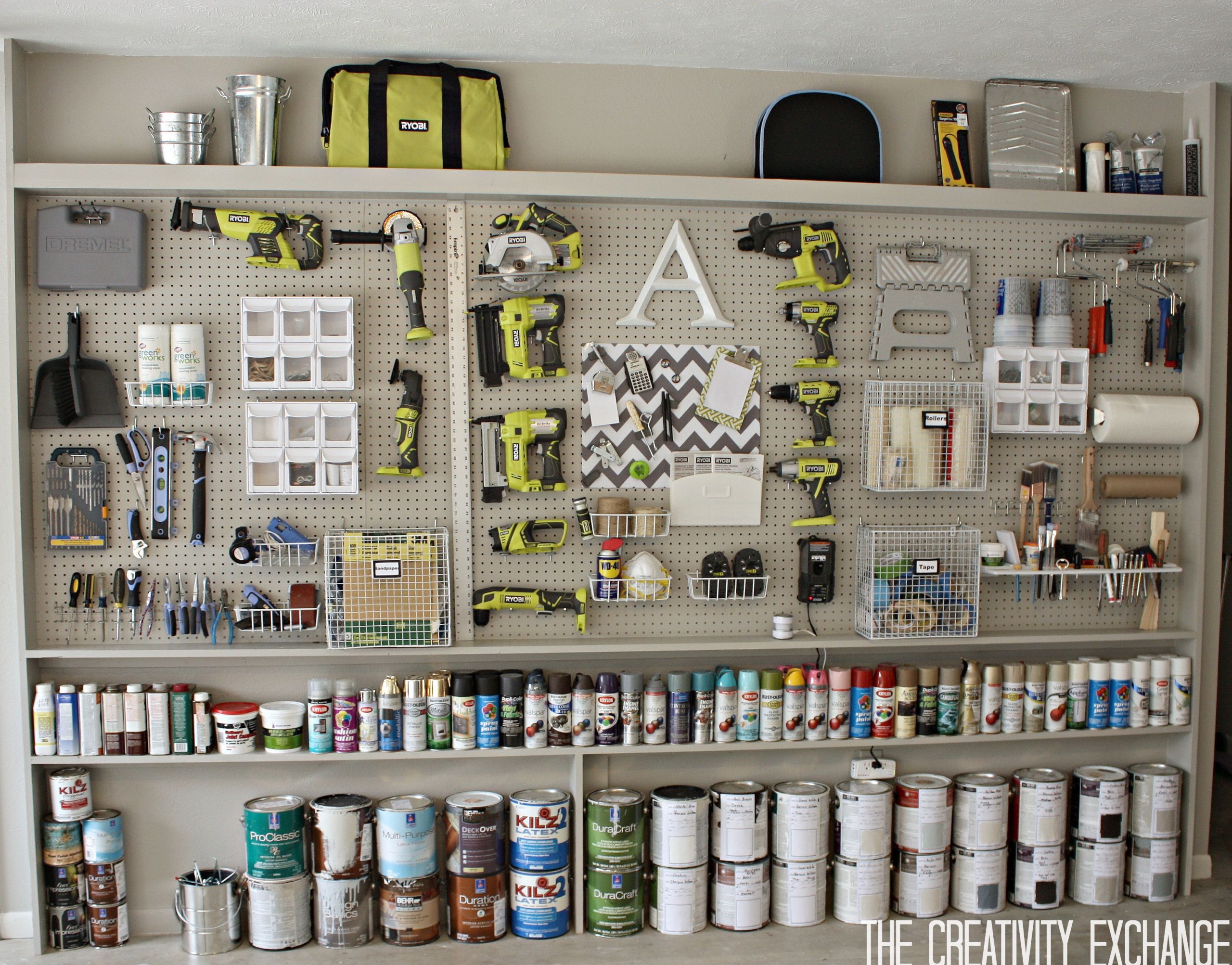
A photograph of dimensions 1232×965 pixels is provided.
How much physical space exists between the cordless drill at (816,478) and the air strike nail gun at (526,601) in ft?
2.56

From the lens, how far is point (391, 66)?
2.94 metres

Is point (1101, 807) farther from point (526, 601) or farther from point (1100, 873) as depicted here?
point (526, 601)

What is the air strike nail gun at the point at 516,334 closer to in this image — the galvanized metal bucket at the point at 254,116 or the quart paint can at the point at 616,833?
the galvanized metal bucket at the point at 254,116

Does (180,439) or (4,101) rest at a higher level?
(4,101)

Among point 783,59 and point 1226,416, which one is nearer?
point 783,59

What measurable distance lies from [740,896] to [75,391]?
261cm

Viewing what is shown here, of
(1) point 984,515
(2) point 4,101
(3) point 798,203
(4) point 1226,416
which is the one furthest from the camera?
(4) point 1226,416

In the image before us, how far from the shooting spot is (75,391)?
2893 mm

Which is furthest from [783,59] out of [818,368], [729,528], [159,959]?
[159,959]

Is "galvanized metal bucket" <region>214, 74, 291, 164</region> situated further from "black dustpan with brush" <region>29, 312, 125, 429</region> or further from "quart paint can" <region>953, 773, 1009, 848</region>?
"quart paint can" <region>953, 773, 1009, 848</region>

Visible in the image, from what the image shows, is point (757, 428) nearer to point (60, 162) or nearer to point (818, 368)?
point (818, 368)

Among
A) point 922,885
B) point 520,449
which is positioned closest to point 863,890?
point 922,885

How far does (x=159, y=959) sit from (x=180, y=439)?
1580 millimetres

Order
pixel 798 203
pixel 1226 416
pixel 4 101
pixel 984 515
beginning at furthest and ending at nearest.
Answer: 1. pixel 1226 416
2. pixel 984 515
3. pixel 798 203
4. pixel 4 101
